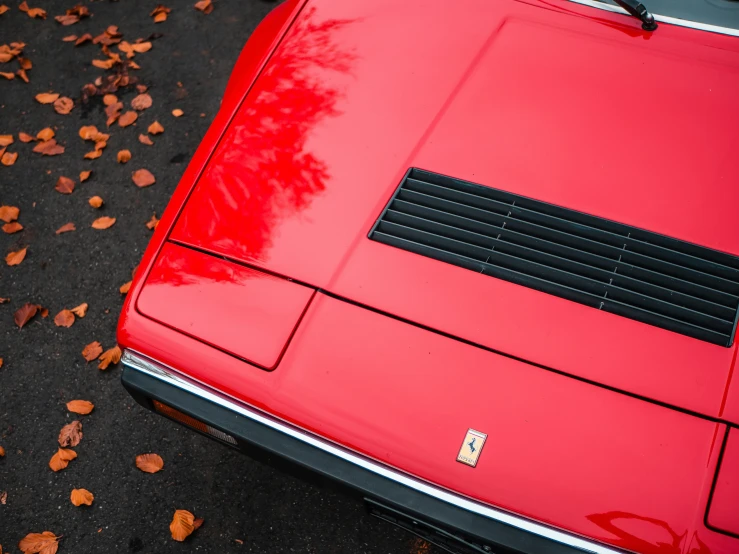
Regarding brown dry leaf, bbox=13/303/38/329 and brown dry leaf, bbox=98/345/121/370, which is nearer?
brown dry leaf, bbox=98/345/121/370

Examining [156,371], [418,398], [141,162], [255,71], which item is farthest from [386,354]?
[141,162]

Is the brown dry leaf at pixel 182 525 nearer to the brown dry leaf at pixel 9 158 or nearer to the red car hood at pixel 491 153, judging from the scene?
the red car hood at pixel 491 153

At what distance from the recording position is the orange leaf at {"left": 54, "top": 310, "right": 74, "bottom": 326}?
311cm

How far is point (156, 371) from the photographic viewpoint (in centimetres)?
203

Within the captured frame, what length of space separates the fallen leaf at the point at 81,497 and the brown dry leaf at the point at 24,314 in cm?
91

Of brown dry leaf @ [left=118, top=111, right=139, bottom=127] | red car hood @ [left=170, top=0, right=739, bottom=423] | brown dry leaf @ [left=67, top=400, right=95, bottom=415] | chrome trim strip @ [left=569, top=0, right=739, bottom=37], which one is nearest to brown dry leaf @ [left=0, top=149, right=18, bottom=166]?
brown dry leaf @ [left=118, top=111, right=139, bottom=127]

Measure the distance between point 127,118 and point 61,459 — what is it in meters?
1.99

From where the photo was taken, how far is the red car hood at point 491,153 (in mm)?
1774

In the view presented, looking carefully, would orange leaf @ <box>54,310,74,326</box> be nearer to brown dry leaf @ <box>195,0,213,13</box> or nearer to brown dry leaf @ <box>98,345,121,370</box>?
brown dry leaf @ <box>98,345,121,370</box>

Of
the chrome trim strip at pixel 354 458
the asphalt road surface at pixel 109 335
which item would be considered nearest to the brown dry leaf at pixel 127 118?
the asphalt road surface at pixel 109 335

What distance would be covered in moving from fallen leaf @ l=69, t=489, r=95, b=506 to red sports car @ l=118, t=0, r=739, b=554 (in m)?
0.86

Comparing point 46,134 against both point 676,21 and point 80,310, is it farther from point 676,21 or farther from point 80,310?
point 676,21

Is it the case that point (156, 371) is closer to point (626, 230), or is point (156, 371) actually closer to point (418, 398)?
point (418, 398)

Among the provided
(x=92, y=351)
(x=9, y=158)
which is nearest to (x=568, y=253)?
(x=92, y=351)
